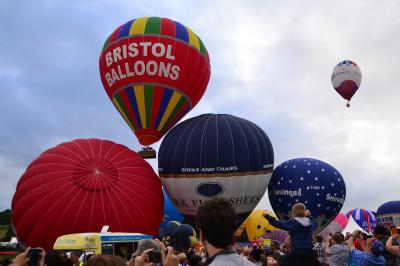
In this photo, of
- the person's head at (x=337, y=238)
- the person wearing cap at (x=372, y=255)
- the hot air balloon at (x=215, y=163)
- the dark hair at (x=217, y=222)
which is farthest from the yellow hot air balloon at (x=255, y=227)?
the dark hair at (x=217, y=222)

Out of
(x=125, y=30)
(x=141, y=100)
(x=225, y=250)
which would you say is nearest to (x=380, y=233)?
(x=225, y=250)

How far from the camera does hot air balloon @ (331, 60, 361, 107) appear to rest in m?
25.4

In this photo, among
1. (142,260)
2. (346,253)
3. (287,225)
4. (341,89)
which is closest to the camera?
(142,260)

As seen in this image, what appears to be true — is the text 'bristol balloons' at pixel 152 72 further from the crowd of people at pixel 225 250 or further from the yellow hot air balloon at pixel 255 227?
the yellow hot air balloon at pixel 255 227

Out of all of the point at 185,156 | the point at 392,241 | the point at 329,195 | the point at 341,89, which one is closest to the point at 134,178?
the point at 185,156

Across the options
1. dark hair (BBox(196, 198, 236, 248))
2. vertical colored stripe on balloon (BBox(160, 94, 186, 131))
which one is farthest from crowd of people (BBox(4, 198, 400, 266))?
vertical colored stripe on balloon (BBox(160, 94, 186, 131))

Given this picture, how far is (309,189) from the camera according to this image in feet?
55.6

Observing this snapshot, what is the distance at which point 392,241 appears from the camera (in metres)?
4.69

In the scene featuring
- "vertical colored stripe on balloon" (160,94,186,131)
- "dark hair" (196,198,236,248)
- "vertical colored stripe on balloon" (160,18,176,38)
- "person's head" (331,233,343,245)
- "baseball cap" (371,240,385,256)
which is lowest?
"baseball cap" (371,240,385,256)

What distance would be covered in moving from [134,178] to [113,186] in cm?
84

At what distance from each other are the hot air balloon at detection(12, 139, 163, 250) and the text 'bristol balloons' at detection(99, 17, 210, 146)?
2402 mm

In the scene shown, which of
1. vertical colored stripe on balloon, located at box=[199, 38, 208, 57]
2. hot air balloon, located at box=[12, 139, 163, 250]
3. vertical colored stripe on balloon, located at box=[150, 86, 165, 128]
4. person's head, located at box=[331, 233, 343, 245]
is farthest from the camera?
vertical colored stripe on balloon, located at box=[199, 38, 208, 57]

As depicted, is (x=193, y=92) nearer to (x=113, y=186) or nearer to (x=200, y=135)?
(x=200, y=135)

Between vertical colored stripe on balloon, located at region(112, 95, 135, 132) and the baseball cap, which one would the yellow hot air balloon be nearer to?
vertical colored stripe on balloon, located at region(112, 95, 135, 132)
